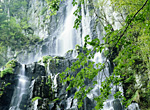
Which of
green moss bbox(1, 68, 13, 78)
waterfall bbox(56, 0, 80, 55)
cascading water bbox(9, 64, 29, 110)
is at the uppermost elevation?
waterfall bbox(56, 0, 80, 55)

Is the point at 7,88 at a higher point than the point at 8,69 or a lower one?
lower

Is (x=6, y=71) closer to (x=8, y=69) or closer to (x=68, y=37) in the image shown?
(x=8, y=69)

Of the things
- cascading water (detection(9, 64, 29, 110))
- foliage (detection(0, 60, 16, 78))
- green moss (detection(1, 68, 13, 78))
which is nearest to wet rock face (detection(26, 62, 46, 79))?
cascading water (detection(9, 64, 29, 110))

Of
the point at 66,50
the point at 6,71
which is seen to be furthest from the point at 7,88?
the point at 66,50

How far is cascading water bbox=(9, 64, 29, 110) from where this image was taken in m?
10.7

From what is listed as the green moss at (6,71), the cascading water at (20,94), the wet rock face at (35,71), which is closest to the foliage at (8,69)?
the green moss at (6,71)

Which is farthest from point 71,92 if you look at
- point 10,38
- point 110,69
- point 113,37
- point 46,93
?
point 10,38

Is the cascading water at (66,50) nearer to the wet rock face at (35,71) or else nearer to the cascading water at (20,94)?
the cascading water at (20,94)

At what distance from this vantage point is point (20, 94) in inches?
467

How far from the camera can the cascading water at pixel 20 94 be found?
1071cm

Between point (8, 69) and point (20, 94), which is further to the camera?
point (8, 69)

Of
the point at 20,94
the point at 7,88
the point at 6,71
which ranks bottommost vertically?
the point at 20,94

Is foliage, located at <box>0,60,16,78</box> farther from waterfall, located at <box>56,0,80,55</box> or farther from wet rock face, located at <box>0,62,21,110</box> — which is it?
waterfall, located at <box>56,0,80,55</box>

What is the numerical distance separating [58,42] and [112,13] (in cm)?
1201
